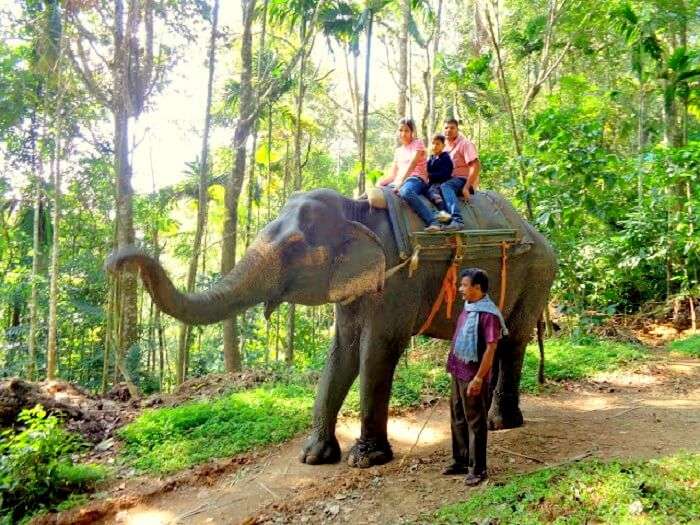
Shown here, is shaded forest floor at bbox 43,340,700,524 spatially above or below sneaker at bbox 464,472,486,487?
below

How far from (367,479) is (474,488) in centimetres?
92

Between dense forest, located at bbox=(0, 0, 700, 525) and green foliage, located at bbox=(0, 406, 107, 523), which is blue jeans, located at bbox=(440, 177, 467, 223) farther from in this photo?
green foliage, located at bbox=(0, 406, 107, 523)

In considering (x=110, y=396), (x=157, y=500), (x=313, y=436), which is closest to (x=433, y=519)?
(x=313, y=436)

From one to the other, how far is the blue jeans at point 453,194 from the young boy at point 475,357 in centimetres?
130

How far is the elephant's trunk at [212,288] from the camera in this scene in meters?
3.53

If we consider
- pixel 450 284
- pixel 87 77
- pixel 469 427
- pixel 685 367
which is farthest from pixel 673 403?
pixel 87 77

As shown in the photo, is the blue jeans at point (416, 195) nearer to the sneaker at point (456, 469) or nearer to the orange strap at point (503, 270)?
the orange strap at point (503, 270)

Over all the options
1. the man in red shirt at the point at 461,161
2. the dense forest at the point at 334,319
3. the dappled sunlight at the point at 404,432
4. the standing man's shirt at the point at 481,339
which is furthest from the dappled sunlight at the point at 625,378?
the standing man's shirt at the point at 481,339

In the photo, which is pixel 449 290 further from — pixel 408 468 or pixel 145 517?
pixel 145 517

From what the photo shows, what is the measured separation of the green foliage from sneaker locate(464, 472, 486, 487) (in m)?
3.27

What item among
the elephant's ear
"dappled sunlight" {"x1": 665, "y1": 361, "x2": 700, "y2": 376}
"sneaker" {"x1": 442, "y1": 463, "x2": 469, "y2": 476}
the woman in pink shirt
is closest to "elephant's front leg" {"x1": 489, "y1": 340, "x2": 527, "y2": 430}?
"sneaker" {"x1": 442, "y1": 463, "x2": 469, "y2": 476}

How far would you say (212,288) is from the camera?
4.11 meters

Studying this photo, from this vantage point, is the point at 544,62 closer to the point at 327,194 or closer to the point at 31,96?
the point at 327,194

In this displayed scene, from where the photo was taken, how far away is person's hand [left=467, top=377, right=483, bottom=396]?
13.0ft
